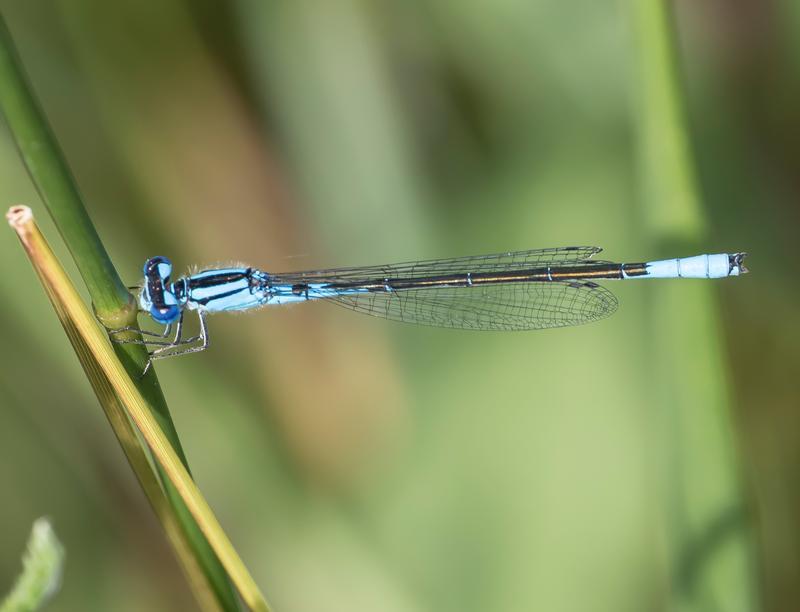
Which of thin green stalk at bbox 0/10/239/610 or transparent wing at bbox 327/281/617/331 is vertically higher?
thin green stalk at bbox 0/10/239/610

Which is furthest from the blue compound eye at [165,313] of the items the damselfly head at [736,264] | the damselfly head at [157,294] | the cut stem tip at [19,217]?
the damselfly head at [736,264]

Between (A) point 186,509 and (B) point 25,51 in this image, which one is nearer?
(A) point 186,509

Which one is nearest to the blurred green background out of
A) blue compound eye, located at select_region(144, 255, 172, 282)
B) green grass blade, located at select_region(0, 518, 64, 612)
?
blue compound eye, located at select_region(144, 255, 172, 282)

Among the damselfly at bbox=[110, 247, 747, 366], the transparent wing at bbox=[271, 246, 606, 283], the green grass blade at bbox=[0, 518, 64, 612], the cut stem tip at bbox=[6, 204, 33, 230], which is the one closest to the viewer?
the green grass blade at bbox=[0, 518, 64, 612]

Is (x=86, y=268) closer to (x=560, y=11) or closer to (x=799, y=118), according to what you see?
(x=560, y=11)

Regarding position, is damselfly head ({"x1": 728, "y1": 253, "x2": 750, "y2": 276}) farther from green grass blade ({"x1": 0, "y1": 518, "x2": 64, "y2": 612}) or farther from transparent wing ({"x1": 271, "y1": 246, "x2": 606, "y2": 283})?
green grass blade ({"x1": 0, "y1": 518, "x2": 64, "y2": 612})

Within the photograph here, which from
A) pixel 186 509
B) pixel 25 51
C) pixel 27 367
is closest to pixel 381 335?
pixel 27 367

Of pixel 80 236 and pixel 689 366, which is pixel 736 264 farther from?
pixel 80 236
